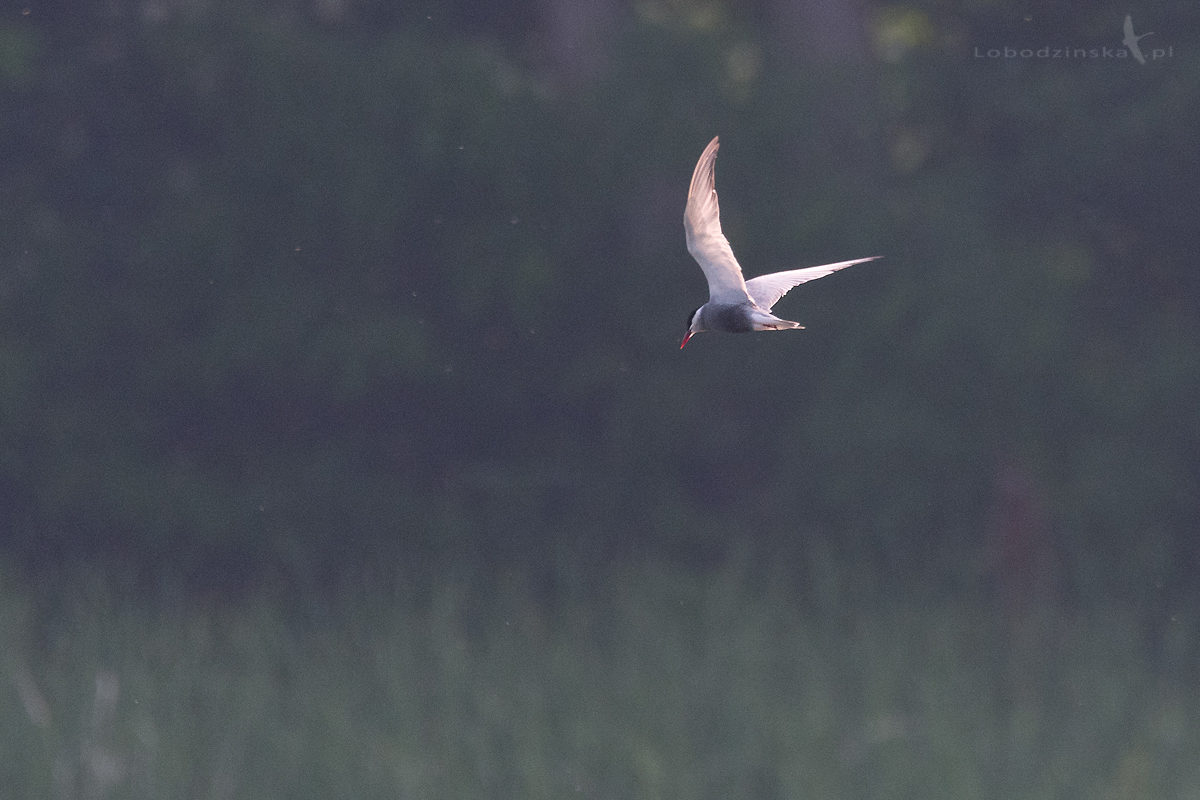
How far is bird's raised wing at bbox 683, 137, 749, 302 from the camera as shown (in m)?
2.91

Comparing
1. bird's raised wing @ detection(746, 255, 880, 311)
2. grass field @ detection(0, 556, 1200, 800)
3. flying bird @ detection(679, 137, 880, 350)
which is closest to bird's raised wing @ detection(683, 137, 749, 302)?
flying bird @ detection(679, 137, 880, 350)

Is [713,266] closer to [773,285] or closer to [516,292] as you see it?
[773,285]

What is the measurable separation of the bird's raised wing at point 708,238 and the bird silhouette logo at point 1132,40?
6.39m

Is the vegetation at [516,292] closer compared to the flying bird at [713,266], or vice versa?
the flying bird at [713,266]

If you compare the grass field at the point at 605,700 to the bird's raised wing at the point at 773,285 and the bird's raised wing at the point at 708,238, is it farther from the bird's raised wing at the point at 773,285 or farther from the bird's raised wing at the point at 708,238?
the bird's raised wing at the point at 708,238

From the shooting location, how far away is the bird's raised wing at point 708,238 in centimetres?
291

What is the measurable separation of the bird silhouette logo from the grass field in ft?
10.6

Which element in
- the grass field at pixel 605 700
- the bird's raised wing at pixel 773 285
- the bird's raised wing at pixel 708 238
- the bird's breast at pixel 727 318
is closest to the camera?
the bird's breast at pixel 727 318

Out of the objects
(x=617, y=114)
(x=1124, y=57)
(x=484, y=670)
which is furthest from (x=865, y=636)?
(x=1124, y=57)

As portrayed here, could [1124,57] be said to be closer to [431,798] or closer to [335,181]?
[335,181]

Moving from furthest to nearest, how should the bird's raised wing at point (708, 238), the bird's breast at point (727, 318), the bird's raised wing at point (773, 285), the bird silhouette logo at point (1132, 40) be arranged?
the bird silhouette logo at point (1132, 40), the bird's raised wing at point (773, 285), the bird's raised wing at point (708, 238), the bird's breast at point (727, 318)

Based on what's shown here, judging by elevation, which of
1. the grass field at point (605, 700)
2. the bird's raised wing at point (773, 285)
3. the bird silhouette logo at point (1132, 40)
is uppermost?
the bird silhouette logo at point (1132, 40)

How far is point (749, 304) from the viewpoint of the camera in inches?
111

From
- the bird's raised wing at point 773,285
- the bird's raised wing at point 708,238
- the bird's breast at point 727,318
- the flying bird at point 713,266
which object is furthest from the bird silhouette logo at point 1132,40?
the bird's breast at point 727,318
